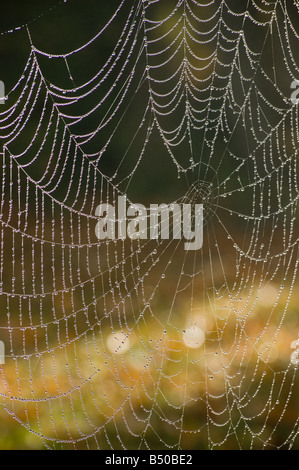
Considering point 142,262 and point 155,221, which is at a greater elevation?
point 155,221

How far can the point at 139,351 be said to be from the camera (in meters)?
4.82

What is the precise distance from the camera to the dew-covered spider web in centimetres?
445

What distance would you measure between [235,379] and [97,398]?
1042 millimetres

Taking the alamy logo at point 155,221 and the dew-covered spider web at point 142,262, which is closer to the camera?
the alamy logo at point 155,221

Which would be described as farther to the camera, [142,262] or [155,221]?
[142,262]

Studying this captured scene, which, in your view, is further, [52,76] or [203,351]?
[52,76]

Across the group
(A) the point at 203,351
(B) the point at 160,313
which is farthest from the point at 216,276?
(A) the point at 203,351

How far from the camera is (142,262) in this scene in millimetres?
5844

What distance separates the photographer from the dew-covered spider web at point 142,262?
4445 mm

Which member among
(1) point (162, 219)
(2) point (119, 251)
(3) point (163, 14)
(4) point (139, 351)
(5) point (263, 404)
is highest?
(3) point (163, 14)

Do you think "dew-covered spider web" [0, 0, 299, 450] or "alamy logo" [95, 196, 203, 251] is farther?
"dew-covered spider web" [0, 0, 299, 450]
